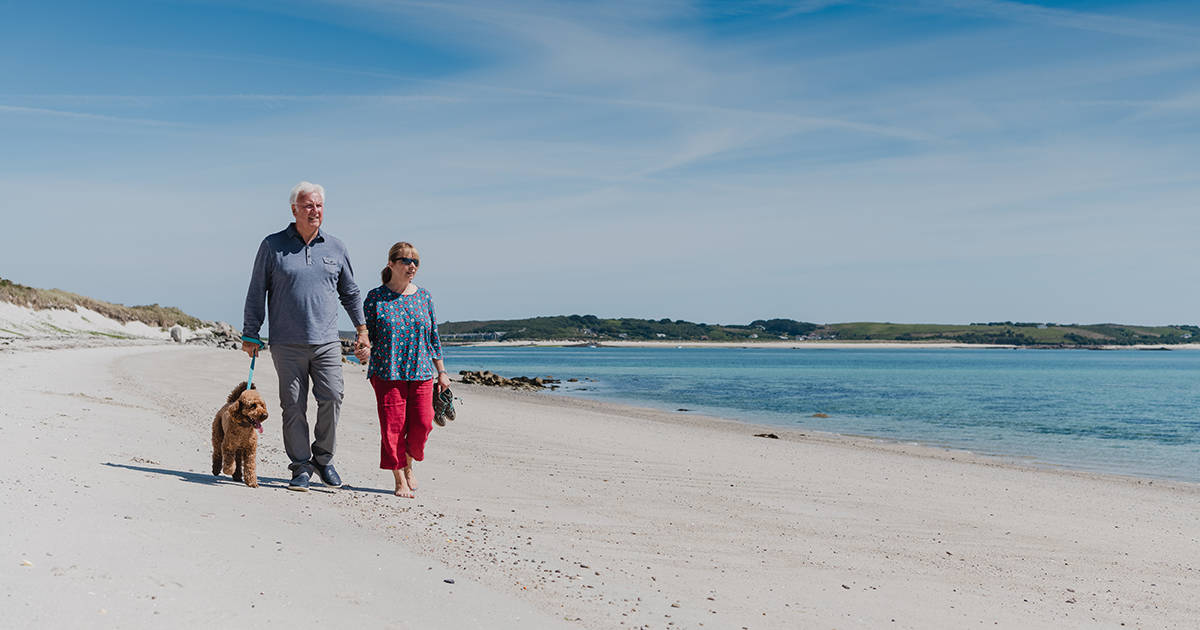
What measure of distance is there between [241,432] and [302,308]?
41.5 inches

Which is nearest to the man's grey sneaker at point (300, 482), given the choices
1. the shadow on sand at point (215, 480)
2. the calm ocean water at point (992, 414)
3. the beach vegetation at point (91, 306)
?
the shadow on sand at point (215, 480)

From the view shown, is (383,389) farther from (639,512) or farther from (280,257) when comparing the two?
(639,512)

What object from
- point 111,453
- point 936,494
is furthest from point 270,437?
point 936,494

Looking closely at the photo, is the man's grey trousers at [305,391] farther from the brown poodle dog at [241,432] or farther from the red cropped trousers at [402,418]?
the red cropped trousers at [402,418]

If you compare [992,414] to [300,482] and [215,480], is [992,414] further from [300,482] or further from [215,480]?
[215,480]

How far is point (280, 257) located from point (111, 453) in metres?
2.36

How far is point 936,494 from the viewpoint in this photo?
30.2 feet

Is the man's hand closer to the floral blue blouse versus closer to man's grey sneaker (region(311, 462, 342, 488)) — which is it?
the floral blue blouse

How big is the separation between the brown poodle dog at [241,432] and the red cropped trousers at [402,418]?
891mm

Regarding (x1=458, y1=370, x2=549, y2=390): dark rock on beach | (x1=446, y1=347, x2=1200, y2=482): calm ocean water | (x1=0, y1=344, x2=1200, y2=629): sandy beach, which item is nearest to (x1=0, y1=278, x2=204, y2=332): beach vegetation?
(x1=458, y1=370, x2=549, y2=390): dark rock on beach

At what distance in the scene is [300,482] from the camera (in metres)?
6.22

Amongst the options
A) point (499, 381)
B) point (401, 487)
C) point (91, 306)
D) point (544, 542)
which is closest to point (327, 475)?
point (401, 487)

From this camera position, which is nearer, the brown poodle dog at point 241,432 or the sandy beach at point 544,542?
the sandy beach at point 544,542

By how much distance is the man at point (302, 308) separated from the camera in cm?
600
